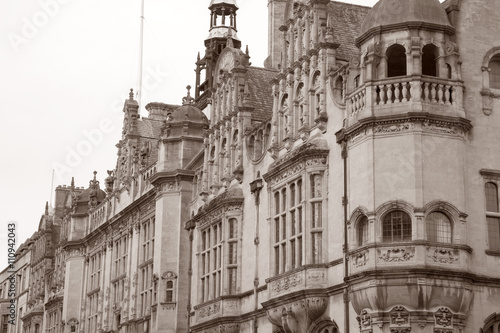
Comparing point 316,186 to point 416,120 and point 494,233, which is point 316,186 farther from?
point 494,233

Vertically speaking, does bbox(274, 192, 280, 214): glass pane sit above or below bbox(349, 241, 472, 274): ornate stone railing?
above

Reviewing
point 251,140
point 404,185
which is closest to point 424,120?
point 404,185

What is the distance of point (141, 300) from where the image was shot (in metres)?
67.2

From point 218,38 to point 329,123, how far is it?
32.5 m

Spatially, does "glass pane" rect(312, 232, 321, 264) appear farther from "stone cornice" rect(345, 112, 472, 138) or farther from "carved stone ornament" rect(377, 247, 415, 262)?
"stone cornice" rect(345, 112, 472, 138)

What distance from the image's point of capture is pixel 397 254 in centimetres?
3884

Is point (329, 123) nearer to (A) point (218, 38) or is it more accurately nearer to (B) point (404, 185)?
(B) point (404, 185)

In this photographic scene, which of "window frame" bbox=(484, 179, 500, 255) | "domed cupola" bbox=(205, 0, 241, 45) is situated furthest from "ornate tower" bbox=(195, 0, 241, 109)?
"window frame" bbox=(484, 179, 500, 255)

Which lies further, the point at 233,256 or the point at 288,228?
the point at 233,256

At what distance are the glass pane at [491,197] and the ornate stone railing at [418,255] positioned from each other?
2.64m

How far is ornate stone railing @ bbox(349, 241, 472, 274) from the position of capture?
127 ft

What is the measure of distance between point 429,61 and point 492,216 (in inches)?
278

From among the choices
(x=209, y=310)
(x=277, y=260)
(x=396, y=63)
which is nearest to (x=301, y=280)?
(x=277, y=260)

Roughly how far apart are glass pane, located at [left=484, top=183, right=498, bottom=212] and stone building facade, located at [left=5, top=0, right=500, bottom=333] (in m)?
0.06
